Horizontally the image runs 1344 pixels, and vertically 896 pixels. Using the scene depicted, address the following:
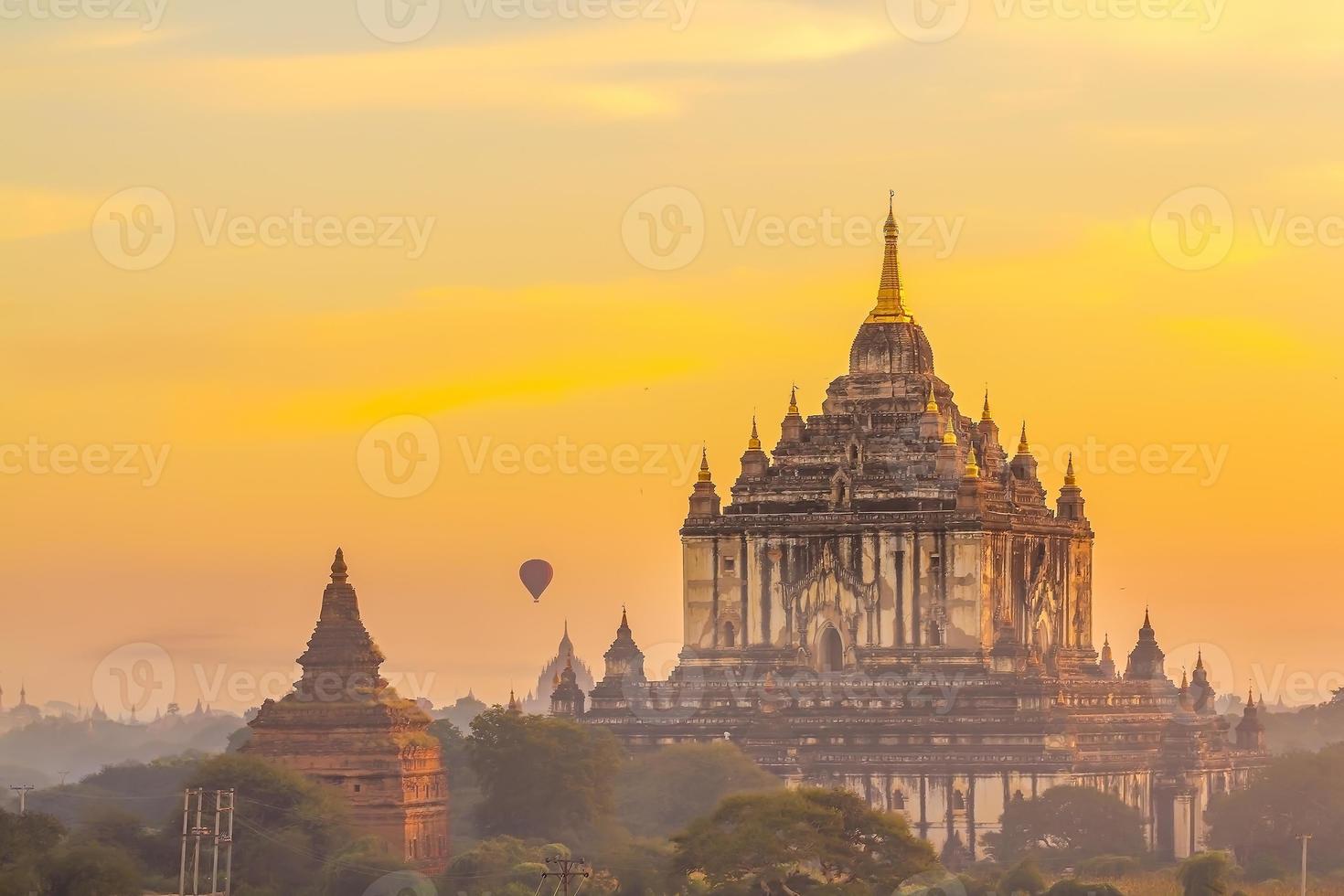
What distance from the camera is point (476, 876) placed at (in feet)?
377

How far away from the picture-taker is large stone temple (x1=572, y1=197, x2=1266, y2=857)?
461ft

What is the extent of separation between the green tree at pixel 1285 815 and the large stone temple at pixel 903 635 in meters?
1.60

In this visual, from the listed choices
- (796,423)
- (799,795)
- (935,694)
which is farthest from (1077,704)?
(799,795)

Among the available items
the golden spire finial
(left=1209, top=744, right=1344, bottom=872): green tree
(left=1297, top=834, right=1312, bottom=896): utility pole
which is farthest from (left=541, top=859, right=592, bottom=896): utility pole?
the golden spire finial

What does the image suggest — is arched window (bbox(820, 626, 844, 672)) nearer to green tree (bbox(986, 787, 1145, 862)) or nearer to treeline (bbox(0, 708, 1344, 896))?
treeline (bbox(0, 708, 1344, 896))

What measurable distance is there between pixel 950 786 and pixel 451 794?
653 inches

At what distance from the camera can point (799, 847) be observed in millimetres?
112062

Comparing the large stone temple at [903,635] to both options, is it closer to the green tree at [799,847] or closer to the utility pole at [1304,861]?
the utility pole at [1304,861]

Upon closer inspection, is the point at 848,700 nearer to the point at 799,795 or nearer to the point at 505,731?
the point at 505,731

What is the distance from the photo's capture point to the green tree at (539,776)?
12775cm

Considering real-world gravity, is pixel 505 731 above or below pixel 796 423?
below

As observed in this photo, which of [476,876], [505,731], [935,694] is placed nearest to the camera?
[476,876]

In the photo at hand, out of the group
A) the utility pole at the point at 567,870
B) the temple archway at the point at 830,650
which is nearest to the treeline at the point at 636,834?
the utility pole at the point at 567,870

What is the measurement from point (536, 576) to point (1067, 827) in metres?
33.2
